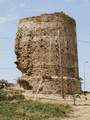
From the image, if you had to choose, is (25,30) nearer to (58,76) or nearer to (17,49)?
(17,49)

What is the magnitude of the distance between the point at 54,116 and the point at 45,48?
11449 mm

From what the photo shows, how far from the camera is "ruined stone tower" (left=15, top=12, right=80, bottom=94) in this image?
84.2 feet

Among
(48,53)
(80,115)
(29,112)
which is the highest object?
(48,53)

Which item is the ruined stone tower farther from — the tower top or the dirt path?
the dirt path

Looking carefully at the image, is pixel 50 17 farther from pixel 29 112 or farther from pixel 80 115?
pixel 29 112

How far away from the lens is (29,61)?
26.6 m

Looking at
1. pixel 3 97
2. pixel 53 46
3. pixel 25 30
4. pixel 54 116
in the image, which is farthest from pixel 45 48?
pixel 54 116

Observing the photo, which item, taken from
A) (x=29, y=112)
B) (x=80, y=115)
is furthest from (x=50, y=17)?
(x=29, y=112)

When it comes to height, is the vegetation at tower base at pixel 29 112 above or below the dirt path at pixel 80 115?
above

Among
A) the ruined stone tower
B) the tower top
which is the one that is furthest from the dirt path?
the tower top

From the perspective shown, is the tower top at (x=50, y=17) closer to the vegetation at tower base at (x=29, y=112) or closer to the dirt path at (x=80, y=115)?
the vegetation at tower base at (x=29, y=112)

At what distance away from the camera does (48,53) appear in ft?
85.0

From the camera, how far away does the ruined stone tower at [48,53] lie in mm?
25672

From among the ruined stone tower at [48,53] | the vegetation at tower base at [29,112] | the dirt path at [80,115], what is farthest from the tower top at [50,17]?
the dirt path at [80,115]
